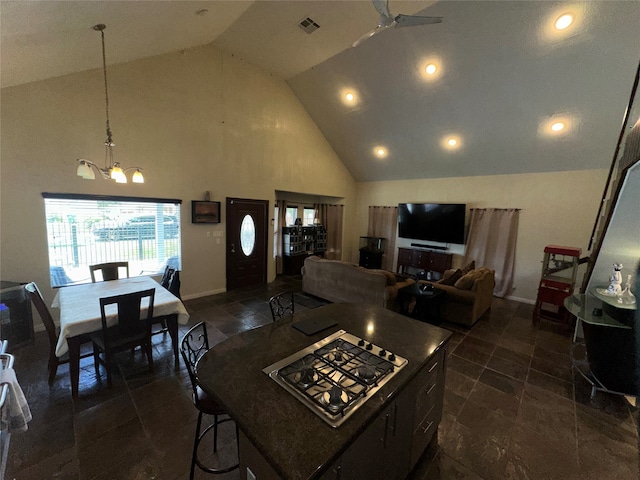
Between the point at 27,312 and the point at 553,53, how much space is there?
24.7 ft

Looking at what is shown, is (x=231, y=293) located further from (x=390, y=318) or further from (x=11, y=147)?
(x=390, y=318)

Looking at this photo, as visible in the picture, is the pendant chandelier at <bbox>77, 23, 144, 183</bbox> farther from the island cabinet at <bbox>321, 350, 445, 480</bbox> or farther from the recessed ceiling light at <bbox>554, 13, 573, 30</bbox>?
the recessed ceiling light at <bbox>554, 13, 573, 30</bbox>

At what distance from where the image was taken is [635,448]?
1917 mm

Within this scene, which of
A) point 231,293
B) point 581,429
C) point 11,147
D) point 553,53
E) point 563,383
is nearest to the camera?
point 581,429

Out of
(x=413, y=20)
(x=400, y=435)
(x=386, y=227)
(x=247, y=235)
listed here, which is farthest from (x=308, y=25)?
(x=386, y=227)

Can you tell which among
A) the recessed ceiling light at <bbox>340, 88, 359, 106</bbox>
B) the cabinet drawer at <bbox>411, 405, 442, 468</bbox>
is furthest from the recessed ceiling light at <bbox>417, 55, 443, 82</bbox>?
the cabinet drawer at <bbox>411, 405, 442, 468</bbox>

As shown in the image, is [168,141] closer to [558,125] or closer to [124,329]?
[124,329]

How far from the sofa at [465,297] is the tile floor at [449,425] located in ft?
2.47

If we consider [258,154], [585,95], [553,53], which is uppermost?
[553,53]

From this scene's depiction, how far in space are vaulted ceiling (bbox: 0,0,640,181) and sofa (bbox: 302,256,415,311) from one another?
3238mm

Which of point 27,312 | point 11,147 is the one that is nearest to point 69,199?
point 11,147

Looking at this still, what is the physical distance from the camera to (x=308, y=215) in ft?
25.4

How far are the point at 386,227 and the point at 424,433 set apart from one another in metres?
6.19

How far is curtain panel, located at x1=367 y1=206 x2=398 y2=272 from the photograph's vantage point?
7.36m
